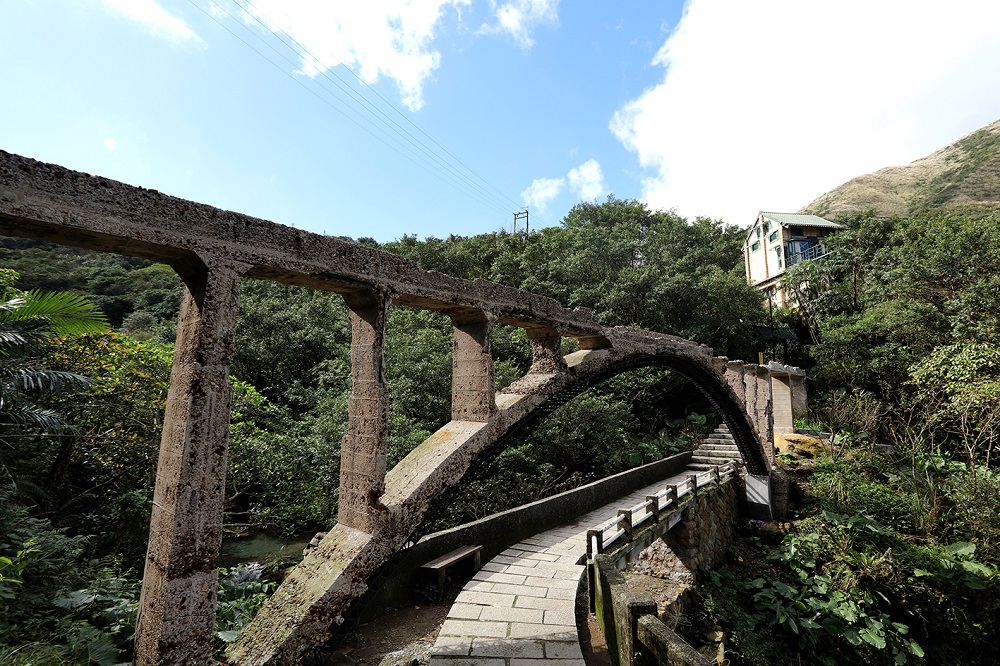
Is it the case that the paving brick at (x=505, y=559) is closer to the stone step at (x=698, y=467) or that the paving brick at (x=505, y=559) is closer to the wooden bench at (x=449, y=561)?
the wooden bench at (x=449, y=561)

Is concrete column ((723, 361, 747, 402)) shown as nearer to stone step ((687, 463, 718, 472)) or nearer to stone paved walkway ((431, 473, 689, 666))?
stone step ((687, 463, 718, 472))

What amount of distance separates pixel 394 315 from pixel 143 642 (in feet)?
49.3

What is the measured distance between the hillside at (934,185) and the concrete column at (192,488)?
4151cm

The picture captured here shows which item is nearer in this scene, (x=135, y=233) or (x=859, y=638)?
(x=135, y=233)

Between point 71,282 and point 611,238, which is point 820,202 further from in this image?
point 71,282

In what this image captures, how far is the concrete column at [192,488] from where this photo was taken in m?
3.04

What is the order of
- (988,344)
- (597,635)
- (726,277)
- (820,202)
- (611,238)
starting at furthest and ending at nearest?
1. (820,202)
2. (611,238)
3. (726,277)
4. (988,344)
5. (597,635)

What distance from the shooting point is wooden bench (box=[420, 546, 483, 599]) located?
6816 mm

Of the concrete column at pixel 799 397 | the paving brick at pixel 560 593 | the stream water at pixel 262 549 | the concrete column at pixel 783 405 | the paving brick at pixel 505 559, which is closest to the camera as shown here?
the paving brick at pixel 560 593

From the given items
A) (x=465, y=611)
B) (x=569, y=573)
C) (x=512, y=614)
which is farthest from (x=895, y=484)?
(x=465, y=611)

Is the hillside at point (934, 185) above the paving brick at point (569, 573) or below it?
above

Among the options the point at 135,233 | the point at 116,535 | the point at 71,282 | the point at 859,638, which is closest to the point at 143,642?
the point at 135,233

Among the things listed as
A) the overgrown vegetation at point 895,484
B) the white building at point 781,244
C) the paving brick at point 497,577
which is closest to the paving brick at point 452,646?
the paving brick at point 497,577

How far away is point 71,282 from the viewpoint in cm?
2848
